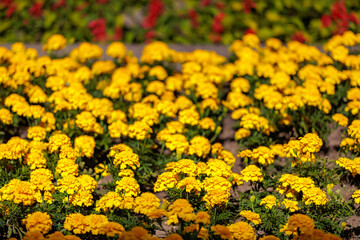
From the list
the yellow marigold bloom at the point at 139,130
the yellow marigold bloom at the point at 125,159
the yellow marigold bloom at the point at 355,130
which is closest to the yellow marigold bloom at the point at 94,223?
the yellow marigold bloom at the point at 125,159

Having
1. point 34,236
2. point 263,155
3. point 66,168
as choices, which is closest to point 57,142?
point 66,168

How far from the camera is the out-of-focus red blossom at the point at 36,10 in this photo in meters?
8.63

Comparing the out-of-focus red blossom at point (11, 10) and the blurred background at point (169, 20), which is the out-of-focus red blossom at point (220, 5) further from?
the out-of-focus red blossom at point (11, 10)

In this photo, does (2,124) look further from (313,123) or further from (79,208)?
(313,123)

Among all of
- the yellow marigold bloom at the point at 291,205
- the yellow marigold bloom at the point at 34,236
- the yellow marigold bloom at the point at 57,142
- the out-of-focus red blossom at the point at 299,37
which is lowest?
the out-of-focus red blossom at the point at 299,37

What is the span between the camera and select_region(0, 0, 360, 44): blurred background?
28.4 feet

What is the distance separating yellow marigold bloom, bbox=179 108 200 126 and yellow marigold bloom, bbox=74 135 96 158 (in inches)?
38.0

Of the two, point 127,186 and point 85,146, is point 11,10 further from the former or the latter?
point 127,186

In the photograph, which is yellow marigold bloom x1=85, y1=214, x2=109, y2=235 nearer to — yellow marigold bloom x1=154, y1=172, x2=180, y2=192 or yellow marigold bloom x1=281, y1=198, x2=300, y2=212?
yellow marigold bloom x1=154, y1=172, x2=180, y2=192

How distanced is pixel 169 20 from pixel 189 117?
396 centimetres

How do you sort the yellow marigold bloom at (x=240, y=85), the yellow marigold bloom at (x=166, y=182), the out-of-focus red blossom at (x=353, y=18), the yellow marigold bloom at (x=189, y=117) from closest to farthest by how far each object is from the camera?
the yellow marigold bloom at (x=166, y=182) < the yellow marigold bloom at (x=189, y=117) < the yellow marigold bloom at (x=240, y=85) < the out-of-focus red blossom at (x=353, y=18)

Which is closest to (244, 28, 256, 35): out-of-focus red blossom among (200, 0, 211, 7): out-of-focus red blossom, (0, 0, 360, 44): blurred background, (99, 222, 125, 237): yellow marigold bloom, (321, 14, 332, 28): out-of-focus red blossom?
(0, 0, 360, 44): blurred background

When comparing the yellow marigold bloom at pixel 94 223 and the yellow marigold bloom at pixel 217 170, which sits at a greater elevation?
the yellow marigold bloom at pixel 94 223

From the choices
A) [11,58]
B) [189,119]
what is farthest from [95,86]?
[189,119]
